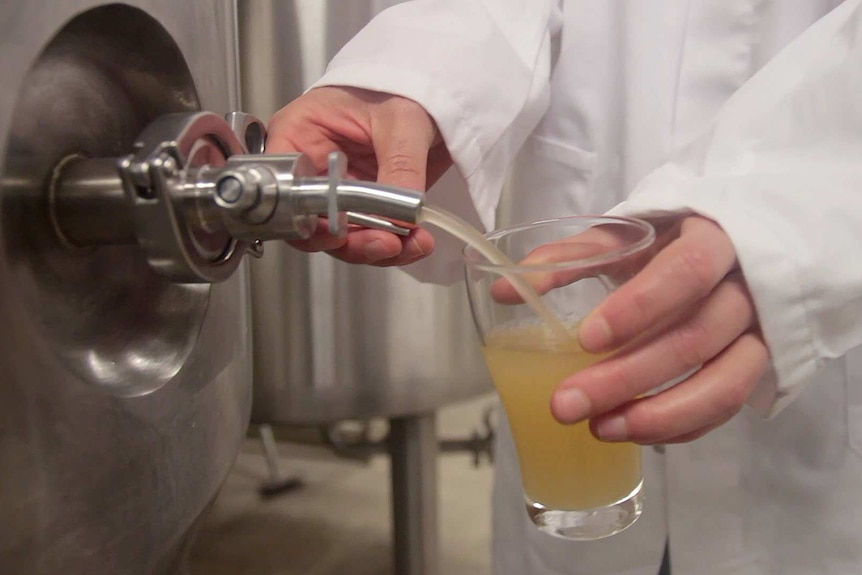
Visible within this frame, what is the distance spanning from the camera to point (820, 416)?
0.41 meters

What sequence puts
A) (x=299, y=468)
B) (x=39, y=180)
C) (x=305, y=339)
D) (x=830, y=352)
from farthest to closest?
1. (x=299, y=468)
2. (x=305, y=339)
3. (x=830, y=352)
4. (x=39, y=180)

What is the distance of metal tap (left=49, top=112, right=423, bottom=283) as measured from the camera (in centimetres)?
20

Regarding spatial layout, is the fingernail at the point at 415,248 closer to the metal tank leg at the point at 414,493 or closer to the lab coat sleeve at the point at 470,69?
the lab coat sleeve at the point at 470,69

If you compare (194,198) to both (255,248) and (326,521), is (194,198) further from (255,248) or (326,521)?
(326,521)

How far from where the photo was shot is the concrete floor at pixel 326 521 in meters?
0.82

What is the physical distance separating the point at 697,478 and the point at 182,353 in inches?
12.6

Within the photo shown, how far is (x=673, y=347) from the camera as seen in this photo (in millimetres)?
264

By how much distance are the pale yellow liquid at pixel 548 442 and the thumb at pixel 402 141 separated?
78mm

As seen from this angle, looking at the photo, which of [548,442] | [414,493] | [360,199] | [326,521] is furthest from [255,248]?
[326,521]

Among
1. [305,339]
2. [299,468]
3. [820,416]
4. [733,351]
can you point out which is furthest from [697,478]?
[299,468]

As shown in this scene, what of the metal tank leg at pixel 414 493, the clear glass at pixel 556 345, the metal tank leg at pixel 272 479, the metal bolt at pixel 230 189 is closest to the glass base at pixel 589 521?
the clear glass at pixel 556 345

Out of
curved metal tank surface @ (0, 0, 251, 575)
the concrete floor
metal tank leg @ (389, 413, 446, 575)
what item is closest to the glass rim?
curved metal tank surface @ (0, 0, 251, 575)

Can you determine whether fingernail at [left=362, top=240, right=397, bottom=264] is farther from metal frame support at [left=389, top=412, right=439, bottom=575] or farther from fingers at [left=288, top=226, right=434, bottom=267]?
metal frame support at [left=389, top=412, right=439, bottom=575]

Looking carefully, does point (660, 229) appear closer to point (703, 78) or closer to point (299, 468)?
point (703, 78)
